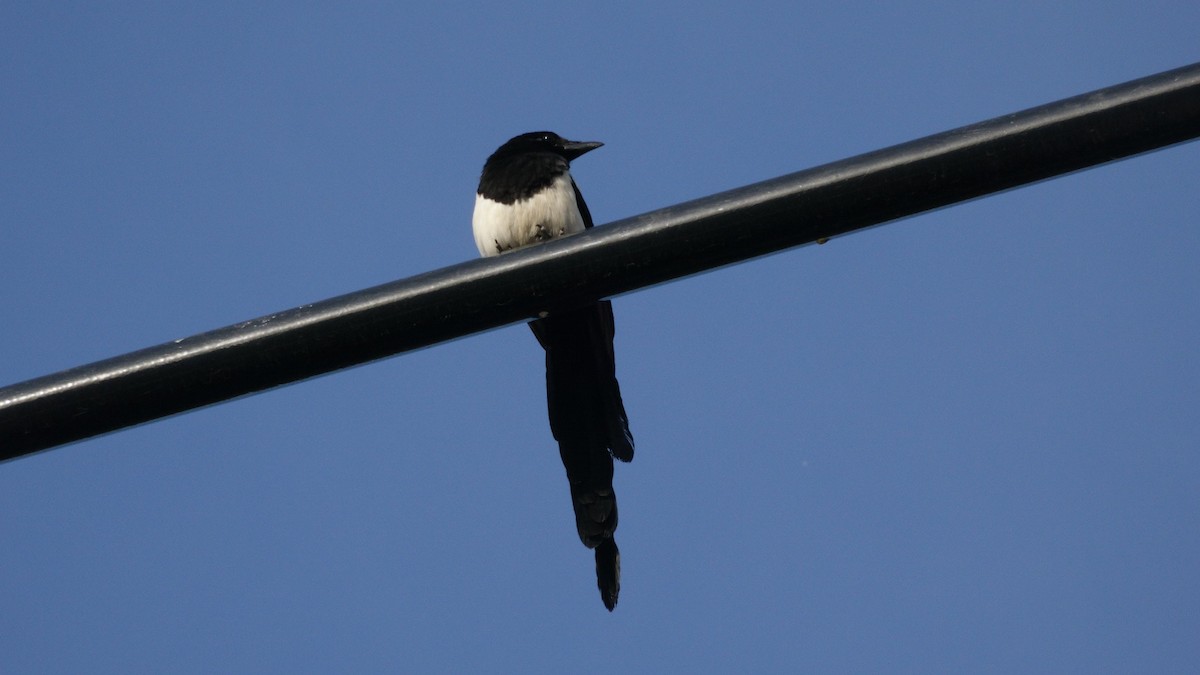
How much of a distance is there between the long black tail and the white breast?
1.24 feet

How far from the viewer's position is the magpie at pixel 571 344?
4.29 metres

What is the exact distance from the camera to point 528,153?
550 centimetres

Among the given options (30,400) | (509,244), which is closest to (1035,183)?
(30,400)

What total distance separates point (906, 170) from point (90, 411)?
1.58 m

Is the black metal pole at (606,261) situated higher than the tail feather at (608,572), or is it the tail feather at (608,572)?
the black metal pole at (606,261)

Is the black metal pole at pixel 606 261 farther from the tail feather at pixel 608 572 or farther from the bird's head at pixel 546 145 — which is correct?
the bird's head at pixel 546 145

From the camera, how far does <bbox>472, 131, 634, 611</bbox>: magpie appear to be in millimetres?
4289

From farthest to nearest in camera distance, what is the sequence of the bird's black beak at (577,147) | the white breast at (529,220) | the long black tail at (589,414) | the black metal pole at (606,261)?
the bird's black beak at (577,147) → the white breast at (529,220) → the long black tail at (589,414) → the black metal pole at (606,261)

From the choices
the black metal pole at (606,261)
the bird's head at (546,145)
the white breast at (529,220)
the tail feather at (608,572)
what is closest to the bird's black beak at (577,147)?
the bird's head at (546,145)

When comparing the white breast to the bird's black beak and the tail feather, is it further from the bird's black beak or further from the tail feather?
the tail feather

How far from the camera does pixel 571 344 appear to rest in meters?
4.73

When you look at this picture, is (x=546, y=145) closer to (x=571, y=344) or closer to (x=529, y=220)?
(x=529, y=220)

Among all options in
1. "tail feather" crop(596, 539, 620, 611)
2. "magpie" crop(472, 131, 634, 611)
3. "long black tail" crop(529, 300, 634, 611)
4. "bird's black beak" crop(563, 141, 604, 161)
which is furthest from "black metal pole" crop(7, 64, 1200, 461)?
"bird's black beak" crop(563, 141, 604, 161)

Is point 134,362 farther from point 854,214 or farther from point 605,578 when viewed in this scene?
point 605,578
